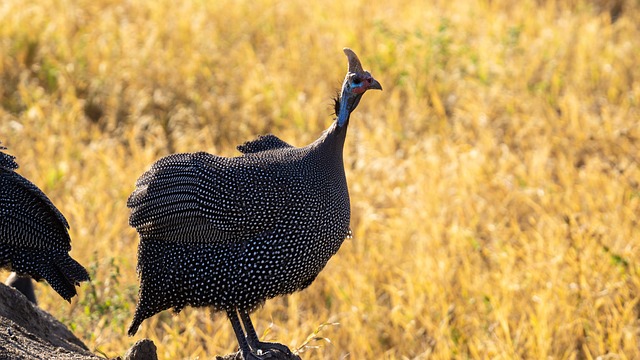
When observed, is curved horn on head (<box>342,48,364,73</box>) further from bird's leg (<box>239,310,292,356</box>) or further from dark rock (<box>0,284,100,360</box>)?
dark rock (<box>0,284,100,360</box>)

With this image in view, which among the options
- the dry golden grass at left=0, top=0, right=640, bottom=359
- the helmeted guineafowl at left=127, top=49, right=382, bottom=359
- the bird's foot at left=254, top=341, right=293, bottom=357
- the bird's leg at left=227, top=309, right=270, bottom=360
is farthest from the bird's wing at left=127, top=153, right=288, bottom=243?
the dry golden grass at left=0, top=0, right=640, bottom=359

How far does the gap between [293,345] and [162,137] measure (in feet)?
9.57

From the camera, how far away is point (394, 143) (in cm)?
766

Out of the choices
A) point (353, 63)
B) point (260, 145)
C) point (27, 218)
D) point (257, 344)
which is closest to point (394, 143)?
point (260, 145)

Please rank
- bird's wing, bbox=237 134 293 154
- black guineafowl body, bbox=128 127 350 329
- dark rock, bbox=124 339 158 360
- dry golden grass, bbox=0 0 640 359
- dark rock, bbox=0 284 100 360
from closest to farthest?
dark rock, bbox=0 284 100 360 < dark rock, bbox=124 339 158 360 < black guineafowl body, bbox=128 127 350 329 < bird's wing, bbox=237 134 293 154 < dry golden grass, bbox=0 0 640 359

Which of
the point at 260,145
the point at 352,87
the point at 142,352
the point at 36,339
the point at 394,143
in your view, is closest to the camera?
the point at 142,352

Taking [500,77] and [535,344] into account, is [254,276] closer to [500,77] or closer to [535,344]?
[535,344]

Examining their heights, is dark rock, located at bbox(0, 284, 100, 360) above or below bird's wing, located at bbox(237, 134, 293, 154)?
Result: below

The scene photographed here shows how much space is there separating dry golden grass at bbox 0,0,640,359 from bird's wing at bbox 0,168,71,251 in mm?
981

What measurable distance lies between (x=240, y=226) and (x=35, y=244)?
2.87ft

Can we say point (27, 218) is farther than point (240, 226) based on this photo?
Yes

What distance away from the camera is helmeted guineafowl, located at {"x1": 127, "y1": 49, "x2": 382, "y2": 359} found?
13.4 ft

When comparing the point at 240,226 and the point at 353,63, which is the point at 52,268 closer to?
the point at 240,226

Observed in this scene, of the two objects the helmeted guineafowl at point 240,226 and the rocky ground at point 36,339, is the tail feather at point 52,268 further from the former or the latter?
the helmeted guineafowl at point 240,226
